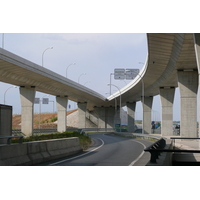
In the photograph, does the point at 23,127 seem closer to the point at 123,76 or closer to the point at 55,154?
the point at 123,76

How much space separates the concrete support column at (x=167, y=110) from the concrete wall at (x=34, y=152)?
40.3 metres

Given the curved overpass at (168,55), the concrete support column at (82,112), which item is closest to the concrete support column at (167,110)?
the curved overpass at (168,55)

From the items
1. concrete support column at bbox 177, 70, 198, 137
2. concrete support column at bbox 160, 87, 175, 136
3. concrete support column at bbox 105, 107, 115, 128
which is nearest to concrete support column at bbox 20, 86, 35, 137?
concrete support column at bbox 160, 87, 175, 136

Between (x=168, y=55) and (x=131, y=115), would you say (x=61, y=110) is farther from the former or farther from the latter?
(x=168, y=55)

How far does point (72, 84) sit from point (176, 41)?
130 feet

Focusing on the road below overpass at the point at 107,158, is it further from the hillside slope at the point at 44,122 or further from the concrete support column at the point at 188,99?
the hillside slope at the point at 44,122

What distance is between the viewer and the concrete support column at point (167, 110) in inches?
2360

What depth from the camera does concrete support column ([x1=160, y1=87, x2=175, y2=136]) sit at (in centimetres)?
5994

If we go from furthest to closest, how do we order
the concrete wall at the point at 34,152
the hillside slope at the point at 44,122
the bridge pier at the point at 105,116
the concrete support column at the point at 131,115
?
the bridge pier at the point at 105,116 < the hillside slope at the point at 44,122 < the concrete support column at the point at 131,115 < the concrete wall at the point at 34,152

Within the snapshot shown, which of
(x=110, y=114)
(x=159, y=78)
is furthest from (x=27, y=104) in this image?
(x=110, y=114)

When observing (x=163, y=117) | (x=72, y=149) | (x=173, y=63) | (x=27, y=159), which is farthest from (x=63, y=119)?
(x=27, y=159)

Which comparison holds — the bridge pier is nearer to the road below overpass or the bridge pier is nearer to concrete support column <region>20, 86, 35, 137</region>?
concrete support column <region>20, 86, 35, 137</region>

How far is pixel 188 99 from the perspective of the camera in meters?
42.0
